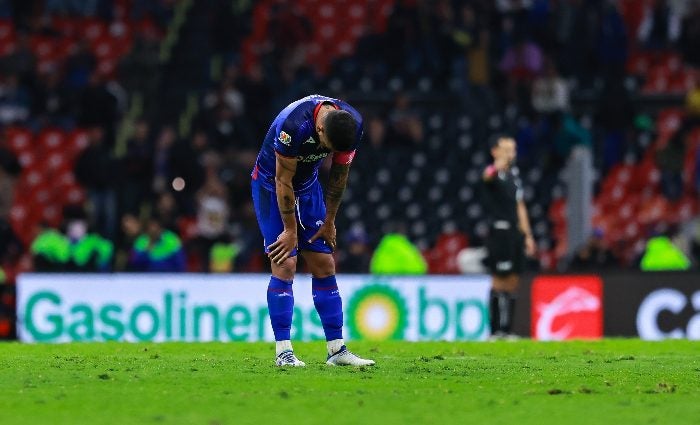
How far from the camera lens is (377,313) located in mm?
18875

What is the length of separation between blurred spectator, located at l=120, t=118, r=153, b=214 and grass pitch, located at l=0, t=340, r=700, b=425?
9.48m

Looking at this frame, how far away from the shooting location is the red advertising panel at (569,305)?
61.3 ft

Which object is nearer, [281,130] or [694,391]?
[694,391]

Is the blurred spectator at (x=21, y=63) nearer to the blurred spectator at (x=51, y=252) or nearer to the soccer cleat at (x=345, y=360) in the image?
the blurred spectator at (x=51, y=252)

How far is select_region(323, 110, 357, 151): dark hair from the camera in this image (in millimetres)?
9422

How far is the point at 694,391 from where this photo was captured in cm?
Result: 923

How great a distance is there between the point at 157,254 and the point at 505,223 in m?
5.61

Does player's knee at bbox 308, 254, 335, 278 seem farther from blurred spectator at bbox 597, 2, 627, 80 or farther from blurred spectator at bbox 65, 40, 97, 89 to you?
blurred spectator at bbox 597, 2, 627, 80

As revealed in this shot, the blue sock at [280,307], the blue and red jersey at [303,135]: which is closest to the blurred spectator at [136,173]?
the blue sock at [280,307]

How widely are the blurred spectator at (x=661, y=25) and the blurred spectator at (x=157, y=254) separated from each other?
11.1 m

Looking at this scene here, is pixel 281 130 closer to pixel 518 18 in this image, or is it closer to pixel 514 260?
pixel 514 260

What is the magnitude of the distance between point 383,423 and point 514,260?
904cm

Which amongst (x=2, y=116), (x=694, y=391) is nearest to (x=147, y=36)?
(x=2, y=116)

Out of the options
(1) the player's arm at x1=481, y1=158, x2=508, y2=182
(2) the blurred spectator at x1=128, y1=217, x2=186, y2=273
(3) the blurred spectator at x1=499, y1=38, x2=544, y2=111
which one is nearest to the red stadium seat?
(2) the blurred spectator at x1=128, y1=217, x2=186, y2=273
